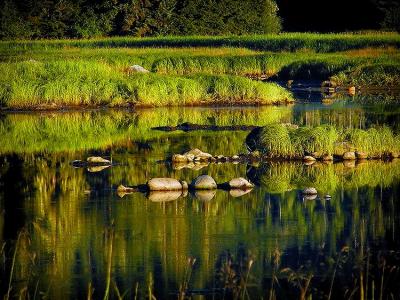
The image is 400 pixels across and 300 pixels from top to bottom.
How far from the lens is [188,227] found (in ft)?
48.1

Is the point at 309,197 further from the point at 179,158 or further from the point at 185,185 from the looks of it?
the point at 179,158

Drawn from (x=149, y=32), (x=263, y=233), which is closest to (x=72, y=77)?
(x=263, y=233)

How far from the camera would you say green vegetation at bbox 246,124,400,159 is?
837 inches

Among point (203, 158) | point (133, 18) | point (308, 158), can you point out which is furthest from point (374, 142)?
point (133, 18)

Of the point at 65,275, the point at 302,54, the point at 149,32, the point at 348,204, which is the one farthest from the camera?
the point at 149,32

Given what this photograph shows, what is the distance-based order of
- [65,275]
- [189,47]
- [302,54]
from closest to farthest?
[65,275], [302,54], [189,47]

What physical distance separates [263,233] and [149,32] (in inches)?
1955

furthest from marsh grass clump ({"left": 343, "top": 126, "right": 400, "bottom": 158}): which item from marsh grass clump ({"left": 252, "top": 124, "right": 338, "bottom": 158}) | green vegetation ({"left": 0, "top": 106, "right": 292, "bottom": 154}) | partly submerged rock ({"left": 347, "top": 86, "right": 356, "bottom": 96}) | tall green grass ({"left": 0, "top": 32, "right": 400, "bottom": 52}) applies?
tall green grass ({"left": 0, "top": 32, "right": 400, "bottom": 52})

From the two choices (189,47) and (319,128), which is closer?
(319,128)

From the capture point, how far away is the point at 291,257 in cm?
1284

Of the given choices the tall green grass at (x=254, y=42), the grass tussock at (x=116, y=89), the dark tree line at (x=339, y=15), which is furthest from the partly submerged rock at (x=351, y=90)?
the dark tree line at (x=339, y=15)

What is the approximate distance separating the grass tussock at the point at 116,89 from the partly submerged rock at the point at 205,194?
1607 cm

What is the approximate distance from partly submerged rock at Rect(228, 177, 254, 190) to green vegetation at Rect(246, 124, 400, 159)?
325 cm

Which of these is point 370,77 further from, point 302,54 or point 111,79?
point 111,79
